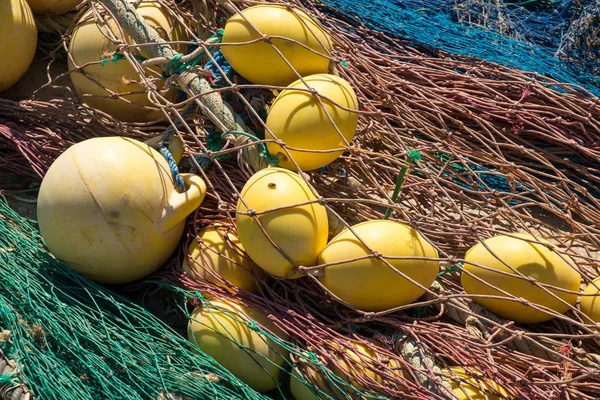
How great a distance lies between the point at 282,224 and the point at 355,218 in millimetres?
547

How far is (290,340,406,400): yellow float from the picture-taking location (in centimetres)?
254

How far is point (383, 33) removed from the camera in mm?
4195

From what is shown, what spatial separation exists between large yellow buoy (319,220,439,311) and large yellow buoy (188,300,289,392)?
0.33 meters

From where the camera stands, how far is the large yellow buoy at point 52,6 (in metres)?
3.84

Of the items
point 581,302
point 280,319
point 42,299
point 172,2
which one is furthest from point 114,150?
point 581,302

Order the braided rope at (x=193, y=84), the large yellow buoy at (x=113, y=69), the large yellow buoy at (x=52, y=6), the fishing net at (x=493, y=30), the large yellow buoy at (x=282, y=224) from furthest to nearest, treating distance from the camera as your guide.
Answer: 1. the fishing net at (x=493, y=30)
2. the large yellow buoy at (x=52, y=6)
3. the large yellow buoy at (x=113, y=69)
4. the braided rope at (x=193, y=84)
5. the large yellow buoy at (x=282, y=224)

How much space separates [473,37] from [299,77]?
5.91 ft

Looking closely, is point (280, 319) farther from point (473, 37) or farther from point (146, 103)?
point (473, 37)

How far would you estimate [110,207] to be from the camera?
270 cm

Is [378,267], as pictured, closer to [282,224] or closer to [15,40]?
[282,224]

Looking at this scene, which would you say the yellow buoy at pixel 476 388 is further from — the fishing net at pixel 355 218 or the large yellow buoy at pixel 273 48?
the large yellow buoy at pixel 273 48

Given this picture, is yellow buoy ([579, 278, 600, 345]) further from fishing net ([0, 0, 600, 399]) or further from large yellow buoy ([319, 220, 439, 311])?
large yellow buoy ([319, 220, 439, 311])

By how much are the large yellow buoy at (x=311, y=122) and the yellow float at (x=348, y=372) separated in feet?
2.61

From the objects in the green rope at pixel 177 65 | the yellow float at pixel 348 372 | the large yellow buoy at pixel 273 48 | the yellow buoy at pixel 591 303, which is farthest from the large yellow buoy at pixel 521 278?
the green rope at pixel 177 65
